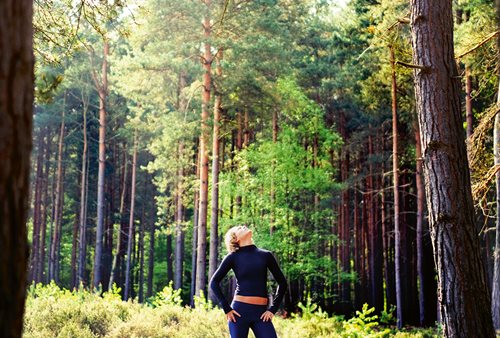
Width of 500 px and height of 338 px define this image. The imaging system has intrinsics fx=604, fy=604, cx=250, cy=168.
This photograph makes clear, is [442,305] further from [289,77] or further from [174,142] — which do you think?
[289,77]

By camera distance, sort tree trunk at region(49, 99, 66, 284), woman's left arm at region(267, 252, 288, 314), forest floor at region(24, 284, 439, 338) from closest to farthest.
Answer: woman's left arm at region(267, 252, 288, 314) < forest floor at region(24, 284, 439, 338) < tree trunk at region(49, 99, 66, 284)

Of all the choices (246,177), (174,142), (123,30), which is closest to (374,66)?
(246,177)

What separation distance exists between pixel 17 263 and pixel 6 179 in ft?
0.91

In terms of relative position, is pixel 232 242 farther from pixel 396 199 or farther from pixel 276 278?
pixel 396 199

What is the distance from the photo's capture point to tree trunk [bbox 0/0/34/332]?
192 centimetres

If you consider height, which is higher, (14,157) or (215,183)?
(215,183)

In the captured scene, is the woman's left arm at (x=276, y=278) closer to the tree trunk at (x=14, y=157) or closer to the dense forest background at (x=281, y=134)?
the tree trunk at (x=14, y=157)

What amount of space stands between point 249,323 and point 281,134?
827 inches

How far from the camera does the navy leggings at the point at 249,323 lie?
18.8 ft

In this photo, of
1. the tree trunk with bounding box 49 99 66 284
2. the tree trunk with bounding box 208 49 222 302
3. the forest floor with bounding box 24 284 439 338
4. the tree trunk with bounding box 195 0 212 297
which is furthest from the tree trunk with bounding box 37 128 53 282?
the forest floor with bounding box 24 284 439 338

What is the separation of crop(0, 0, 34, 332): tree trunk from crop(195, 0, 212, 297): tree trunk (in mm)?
18006

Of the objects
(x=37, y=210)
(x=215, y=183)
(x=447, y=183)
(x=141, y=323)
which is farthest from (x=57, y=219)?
(x=447, y=183)

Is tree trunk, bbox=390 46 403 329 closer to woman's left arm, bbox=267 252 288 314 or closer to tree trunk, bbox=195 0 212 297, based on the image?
tree trunk, bbox=195 0 212 297

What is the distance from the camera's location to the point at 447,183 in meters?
5.72
